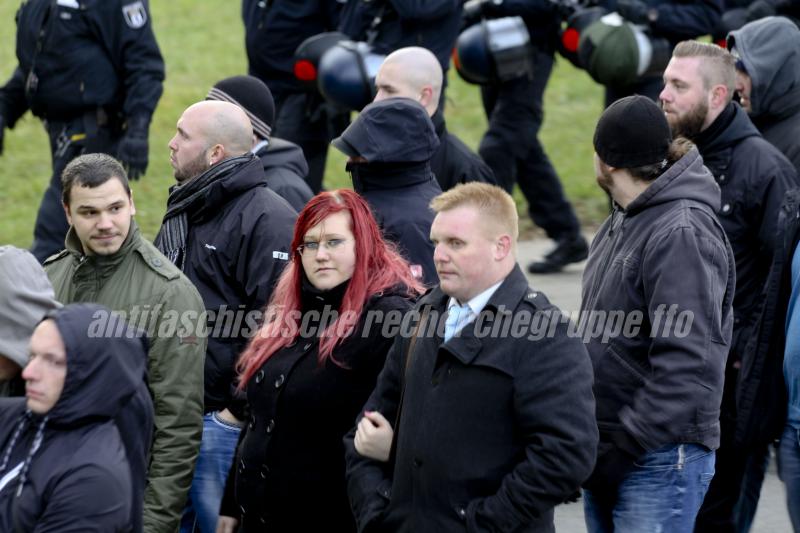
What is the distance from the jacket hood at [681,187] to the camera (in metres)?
4.38

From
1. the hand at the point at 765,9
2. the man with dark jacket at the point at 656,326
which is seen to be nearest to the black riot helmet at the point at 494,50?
the hand at the point at 765,9

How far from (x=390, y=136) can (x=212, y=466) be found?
57.0 inches

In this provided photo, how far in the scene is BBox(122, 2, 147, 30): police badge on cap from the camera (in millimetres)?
7918

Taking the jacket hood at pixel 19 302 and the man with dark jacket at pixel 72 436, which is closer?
the man with dark jacket at pixel 72 436

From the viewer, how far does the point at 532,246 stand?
1030cm

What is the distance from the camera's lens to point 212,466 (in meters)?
5.06

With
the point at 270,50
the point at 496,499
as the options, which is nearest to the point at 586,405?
the point at 496,499

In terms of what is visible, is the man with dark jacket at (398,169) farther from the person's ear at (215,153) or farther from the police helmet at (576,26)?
the police helmet at (576,26)

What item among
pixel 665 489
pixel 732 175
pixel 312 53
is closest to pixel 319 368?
pixel 665 489

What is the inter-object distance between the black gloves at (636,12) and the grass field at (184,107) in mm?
2754

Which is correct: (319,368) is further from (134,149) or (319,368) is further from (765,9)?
(765,9)

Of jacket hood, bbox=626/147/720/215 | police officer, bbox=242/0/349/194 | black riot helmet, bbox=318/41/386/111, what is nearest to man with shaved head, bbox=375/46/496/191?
black riot helmet, bbox=318/41/386/111

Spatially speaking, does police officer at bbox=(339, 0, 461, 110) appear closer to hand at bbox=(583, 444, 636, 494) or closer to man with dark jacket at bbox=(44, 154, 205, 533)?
man with dark jacket at bbox=(44, 154, 205, 533)

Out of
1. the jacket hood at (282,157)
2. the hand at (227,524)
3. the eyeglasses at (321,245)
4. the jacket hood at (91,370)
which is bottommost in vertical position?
the hand at (227,524)
